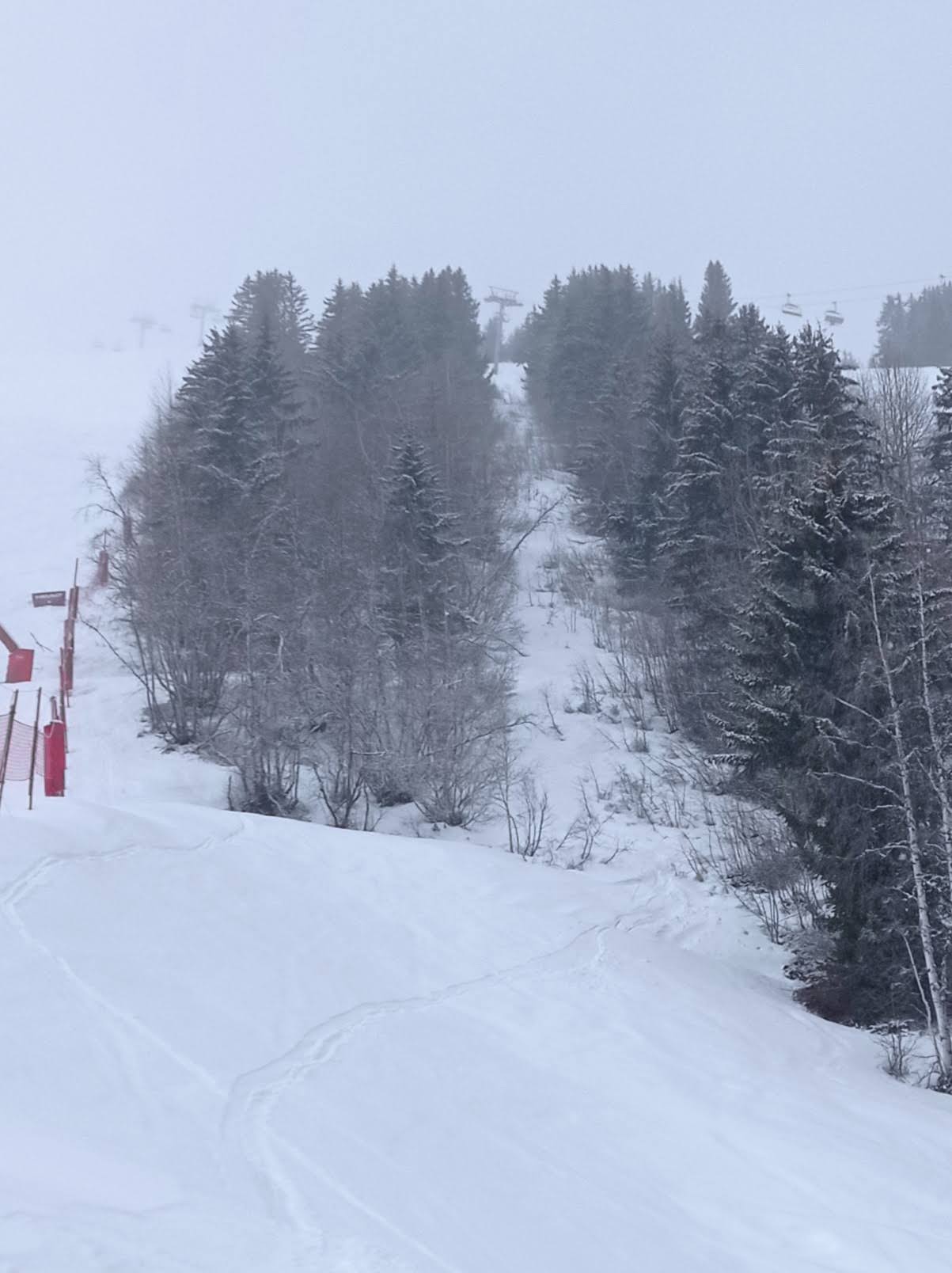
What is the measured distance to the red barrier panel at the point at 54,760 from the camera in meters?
15.2

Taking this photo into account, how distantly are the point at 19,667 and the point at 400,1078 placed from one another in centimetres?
2423

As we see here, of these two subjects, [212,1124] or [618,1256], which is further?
[212,1124]

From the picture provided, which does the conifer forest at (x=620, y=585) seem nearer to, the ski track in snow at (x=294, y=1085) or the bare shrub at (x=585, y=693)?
the bare shrub at (x=585, y=693)

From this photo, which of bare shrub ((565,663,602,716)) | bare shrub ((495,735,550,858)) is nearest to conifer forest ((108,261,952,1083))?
bare shrub ((495,735,550,858))

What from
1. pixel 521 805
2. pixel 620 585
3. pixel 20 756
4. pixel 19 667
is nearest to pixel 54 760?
pixel 20 756

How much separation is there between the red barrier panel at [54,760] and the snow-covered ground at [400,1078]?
3.76 feet

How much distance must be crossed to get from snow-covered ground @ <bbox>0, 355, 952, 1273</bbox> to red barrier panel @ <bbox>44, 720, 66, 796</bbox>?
3.76ft

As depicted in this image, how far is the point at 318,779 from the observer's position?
23.4 metres

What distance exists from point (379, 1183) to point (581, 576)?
33.1 meters

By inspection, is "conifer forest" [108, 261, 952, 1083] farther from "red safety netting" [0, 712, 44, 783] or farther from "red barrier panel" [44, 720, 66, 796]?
"red barrier panel" [44, 720, 66, 796]

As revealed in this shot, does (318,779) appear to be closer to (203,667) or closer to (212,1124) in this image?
(203,667)

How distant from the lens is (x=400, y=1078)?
9375 mm

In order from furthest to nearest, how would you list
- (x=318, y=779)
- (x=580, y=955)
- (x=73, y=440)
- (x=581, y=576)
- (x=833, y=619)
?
(x=73, y=440) < (x=581, y=576) < (x=318, y=779) < (x=833, y=619) < (x=580, y=955)

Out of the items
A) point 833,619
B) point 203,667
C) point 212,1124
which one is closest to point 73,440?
point 203,667
